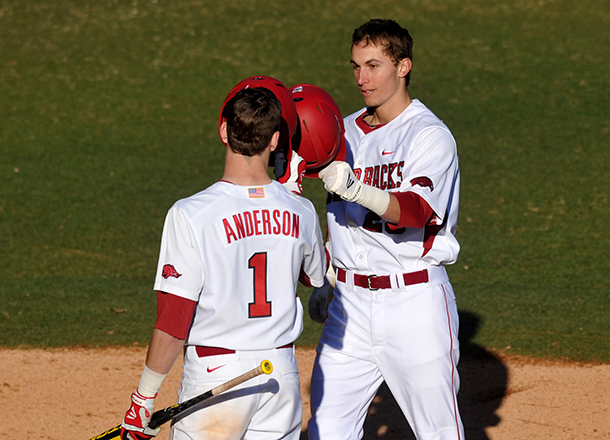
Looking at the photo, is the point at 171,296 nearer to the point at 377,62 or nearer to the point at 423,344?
the point at 423,344

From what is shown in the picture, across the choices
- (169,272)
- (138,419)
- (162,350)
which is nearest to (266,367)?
(162,350)

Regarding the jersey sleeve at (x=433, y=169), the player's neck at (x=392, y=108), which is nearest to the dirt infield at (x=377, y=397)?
the jersey sleeve at (x=433, y=169)

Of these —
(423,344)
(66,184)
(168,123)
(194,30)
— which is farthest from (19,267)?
(194,30)

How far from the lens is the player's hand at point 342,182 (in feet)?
11.7

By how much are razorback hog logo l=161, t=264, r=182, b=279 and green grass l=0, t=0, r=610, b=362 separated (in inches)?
173

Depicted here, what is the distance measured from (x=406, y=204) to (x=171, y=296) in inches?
50.2

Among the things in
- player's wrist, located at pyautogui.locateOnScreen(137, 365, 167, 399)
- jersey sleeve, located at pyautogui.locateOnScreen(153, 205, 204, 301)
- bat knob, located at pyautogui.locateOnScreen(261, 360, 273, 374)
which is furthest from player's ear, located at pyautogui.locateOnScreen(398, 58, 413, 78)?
player's wrist, located at pyautogui.locateOnScreen(137, 365, 167, 399)

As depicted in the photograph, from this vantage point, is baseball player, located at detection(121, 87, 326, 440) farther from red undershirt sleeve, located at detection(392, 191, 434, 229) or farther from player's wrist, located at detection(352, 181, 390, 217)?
red undershirt sleeve, located at detection(392, 191, 434, 229)

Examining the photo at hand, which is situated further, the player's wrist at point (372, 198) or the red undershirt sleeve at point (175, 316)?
the player's wrist at point (372, 198)

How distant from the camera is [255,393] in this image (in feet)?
10.8

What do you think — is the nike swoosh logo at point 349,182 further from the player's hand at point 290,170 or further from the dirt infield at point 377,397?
the dirt infield at point 377,397

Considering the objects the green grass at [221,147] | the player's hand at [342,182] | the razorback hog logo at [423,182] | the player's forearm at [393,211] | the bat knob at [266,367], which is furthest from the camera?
the green grass at [221,147]

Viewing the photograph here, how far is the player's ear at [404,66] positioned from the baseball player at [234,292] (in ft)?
3.82

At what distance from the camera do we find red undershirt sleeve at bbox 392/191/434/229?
12.2ft
